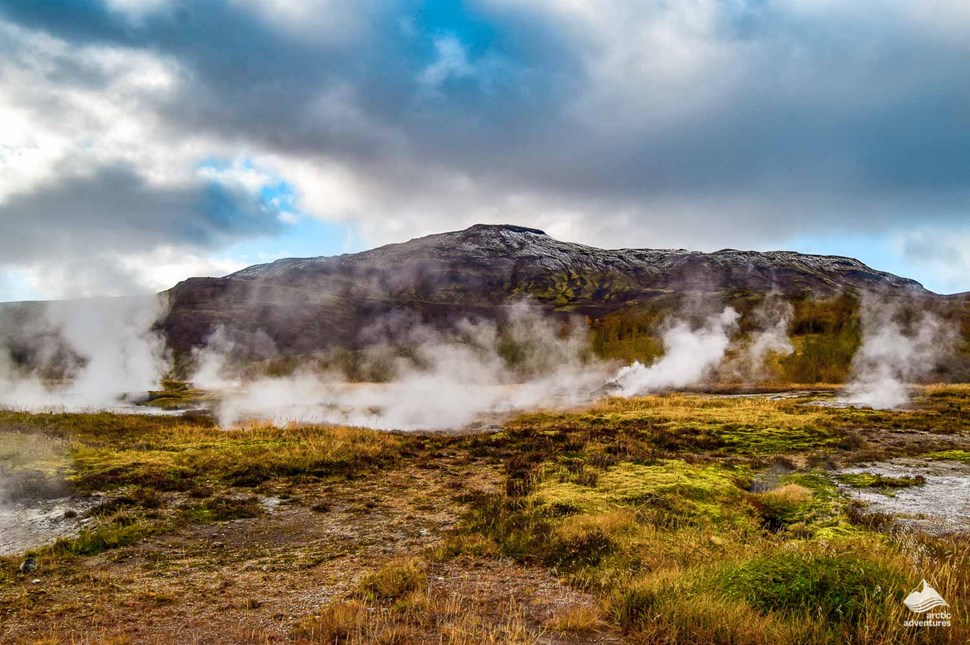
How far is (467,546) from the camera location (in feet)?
35.4

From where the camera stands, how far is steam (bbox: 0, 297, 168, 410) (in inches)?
2007

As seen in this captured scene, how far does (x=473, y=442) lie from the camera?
1016 inches

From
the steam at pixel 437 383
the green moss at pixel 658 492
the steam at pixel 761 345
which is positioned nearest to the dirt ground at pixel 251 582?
the green moss at pixel 658 492

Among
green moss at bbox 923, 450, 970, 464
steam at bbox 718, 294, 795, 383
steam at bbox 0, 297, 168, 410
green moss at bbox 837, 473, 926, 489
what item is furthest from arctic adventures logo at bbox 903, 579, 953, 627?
steam at bbox 718, 294, 795, 383

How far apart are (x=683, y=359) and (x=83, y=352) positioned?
75440 mm

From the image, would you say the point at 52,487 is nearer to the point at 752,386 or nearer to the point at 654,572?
the point at 654,572

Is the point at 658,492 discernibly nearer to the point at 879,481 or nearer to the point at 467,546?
the point at 467,546

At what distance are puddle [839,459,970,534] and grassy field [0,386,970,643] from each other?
32.2 inches

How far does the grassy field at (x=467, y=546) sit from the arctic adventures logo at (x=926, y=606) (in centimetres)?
16

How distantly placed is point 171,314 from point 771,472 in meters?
138

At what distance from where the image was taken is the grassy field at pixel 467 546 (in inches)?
263

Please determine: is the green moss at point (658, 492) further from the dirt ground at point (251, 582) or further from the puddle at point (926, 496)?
the puddle at point (926, 496)

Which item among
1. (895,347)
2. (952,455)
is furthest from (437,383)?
(895,347)

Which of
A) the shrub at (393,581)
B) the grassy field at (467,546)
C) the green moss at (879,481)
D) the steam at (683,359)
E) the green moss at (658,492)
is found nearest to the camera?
the grassy field at (467,546)
